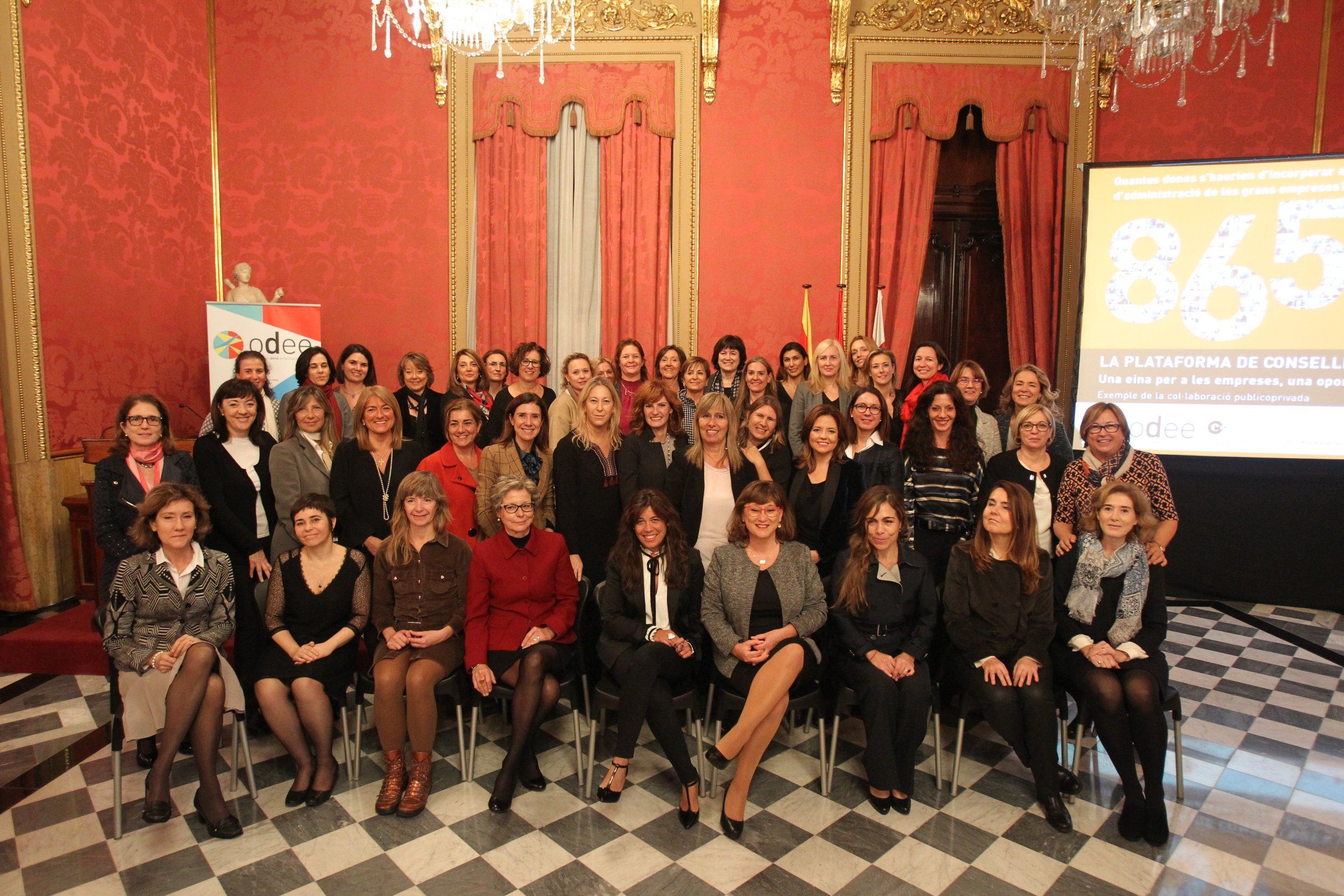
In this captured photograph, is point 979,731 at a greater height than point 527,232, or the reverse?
point 527,232

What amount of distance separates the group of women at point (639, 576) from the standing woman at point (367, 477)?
1 cm

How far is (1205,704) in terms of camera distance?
3.63m

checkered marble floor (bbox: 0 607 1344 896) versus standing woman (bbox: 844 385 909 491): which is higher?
standing woman (bbox: 844 385 909 491)

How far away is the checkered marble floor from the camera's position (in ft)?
7.69

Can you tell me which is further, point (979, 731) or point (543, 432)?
point (543, 432)

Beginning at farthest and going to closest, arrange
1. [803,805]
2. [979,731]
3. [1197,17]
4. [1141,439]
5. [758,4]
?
[758,4], [1141,439], [1197,17], [979,731], [803,805]

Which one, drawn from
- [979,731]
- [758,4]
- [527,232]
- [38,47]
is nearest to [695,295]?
[527,232]

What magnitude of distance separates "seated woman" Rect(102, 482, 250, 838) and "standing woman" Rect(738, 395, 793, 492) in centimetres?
210

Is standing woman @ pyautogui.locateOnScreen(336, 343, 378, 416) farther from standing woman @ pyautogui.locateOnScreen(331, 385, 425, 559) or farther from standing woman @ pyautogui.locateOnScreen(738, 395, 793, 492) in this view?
standing woman @ pyautogui.locateOnScreen(738, 395, 793, 492)

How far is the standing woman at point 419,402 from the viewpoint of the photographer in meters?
4.30

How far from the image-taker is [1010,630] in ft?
9.32

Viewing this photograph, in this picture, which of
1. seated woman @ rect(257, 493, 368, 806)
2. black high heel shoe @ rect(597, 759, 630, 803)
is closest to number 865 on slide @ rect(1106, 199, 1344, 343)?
black high heel shoe @ rect(597, 759, 630, 803)

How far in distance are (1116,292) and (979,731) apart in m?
3.38

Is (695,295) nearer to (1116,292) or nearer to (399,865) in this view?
(1116,292)
